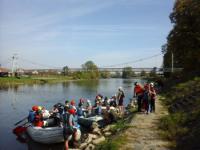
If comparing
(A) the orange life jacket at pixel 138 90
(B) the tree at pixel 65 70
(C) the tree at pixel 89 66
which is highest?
(C) the tree at pixel 89 66

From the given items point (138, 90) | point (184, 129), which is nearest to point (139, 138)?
point (184, 129)

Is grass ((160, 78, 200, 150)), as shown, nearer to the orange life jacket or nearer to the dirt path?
the dirt path

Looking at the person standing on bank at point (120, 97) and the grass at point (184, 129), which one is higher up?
the person standing on bank at point (120, 97)

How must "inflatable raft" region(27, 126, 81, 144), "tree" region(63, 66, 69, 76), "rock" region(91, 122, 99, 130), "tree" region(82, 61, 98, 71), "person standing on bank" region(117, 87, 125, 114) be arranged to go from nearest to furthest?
"inflatable raft" region(27, 126, 81, 144) < "rock" region(91, 122, 99, 130) < "person standing on bank" region(117, 87, 125, 114) < "tree" region(63, 66, 69, 76) < "tree" region(82, 61, 98, 71)

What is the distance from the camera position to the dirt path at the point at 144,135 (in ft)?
35.0

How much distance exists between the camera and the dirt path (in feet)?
35.0

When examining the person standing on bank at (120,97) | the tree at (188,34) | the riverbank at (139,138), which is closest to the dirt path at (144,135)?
the riverbank at (139,138)

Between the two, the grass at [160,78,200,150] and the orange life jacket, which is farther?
the orange life jacket

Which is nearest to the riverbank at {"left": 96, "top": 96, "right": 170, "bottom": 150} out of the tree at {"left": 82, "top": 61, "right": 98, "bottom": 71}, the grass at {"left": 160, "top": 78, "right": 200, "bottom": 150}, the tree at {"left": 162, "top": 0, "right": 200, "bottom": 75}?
the grass at {"left": 160, "top": 78, "right": 200, "bottom": 150}

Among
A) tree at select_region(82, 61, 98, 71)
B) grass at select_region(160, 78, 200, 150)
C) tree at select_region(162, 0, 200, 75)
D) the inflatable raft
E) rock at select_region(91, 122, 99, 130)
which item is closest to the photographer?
grass at select_region(160, 78, 200, 150)

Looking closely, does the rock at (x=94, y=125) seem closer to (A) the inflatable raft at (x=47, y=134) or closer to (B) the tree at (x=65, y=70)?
(A) the inflatable raft at (x=47, y=134)

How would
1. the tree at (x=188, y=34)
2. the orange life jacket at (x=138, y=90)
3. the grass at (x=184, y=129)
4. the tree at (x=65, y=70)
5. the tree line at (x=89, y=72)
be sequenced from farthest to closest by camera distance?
the tree at (x=65, y=70), the tree line at (x=89, y=72), the tree at (x=188, y=34), the orange life jacket at (x=138, y=90), the grass at (x=184, y=129)

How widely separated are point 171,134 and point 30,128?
861cm

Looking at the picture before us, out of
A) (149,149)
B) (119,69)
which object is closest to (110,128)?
(149,149)
